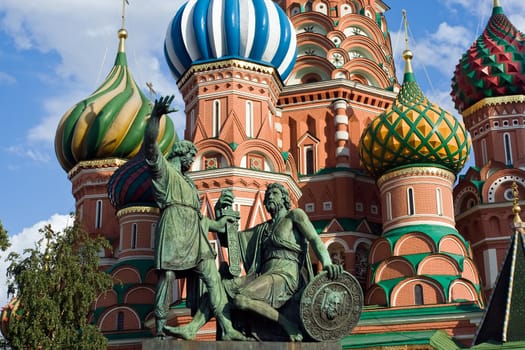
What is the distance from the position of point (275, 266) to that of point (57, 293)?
954 centimetres

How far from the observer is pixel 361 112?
71.5 ft

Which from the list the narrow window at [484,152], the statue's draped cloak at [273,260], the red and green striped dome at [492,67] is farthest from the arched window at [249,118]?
the statue's draped cloak at [273,260]

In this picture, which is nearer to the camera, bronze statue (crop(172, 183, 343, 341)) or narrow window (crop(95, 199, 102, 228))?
bronze statue (crop(172, 183, 343, 341))

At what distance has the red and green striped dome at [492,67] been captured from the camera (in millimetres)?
21578

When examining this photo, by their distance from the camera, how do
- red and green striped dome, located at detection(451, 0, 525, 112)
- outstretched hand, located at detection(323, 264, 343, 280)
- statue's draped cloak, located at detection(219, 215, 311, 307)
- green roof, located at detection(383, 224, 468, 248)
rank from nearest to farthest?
outstretched hand, located at detection(323, 264, 343, 280)
statue's draped cloak, located at detection(219, 215, 311, 307)
green roof, located at detection(383, 224, 468, 248)
red and green striped dome, located at detection(451, 0, 525, 112)

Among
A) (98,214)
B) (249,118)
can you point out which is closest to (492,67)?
(249,118)

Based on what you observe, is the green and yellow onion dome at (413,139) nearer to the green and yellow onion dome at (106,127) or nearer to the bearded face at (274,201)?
the green and yellow onion dome at (106,127)

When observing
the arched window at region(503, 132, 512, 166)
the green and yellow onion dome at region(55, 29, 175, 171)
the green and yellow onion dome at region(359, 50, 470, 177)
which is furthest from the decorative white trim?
the green and yellow onion dome at region(55, 29, 175, 171)

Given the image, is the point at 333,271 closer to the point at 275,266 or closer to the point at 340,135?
the point at 275,266

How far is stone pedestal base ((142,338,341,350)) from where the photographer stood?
559cm

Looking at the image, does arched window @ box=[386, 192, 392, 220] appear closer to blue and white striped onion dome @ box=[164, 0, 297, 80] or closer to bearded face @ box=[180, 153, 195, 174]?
blue and white striped onion dome @ box=[164, 0, 297, 80]

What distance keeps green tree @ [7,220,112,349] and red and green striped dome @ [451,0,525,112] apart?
11332 mm

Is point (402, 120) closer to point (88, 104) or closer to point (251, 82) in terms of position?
point (251, 82)

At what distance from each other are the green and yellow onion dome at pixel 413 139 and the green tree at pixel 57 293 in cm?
676
